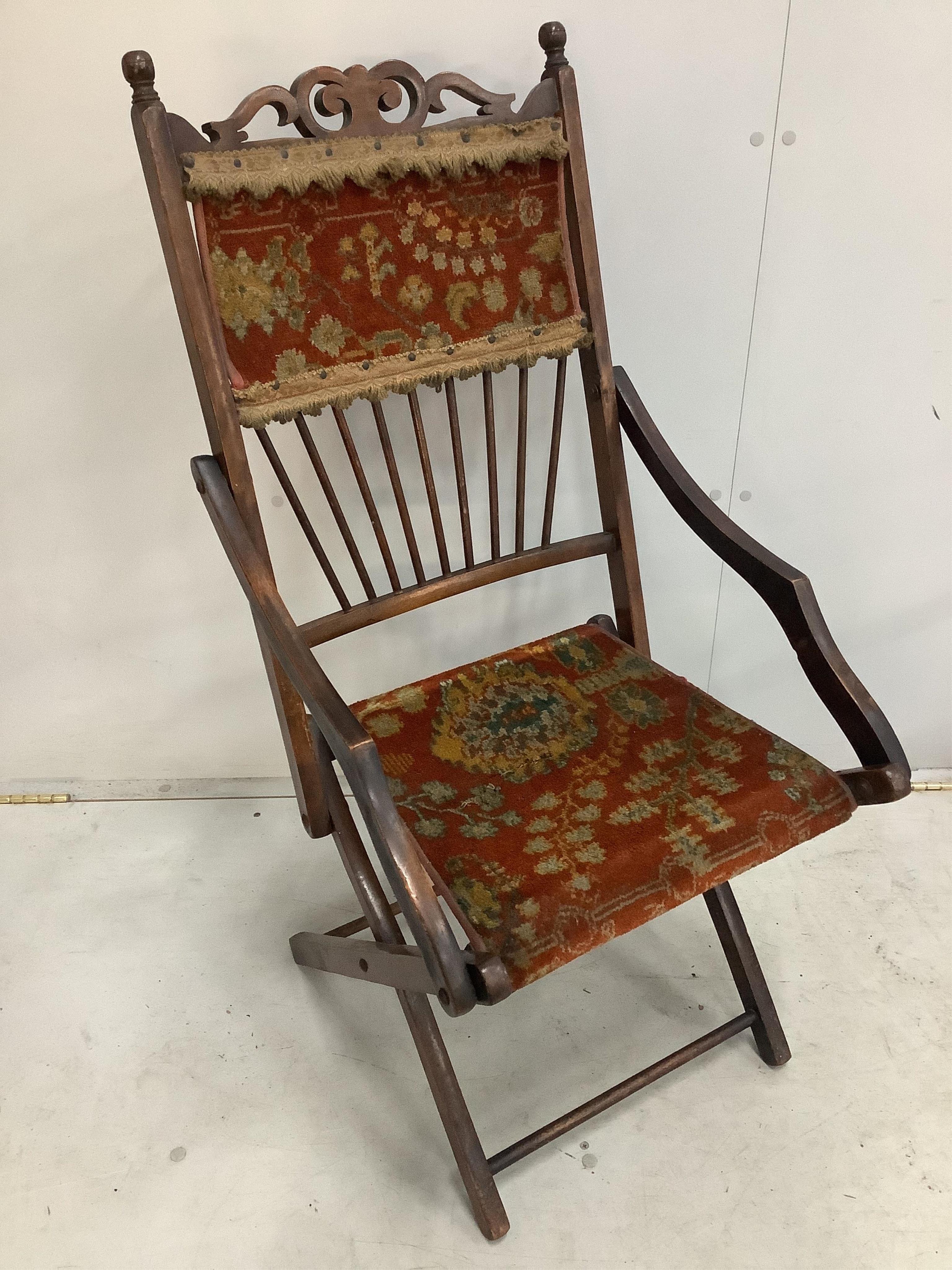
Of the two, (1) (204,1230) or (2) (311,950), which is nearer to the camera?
(1) (204,1230)

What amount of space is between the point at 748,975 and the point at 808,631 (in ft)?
1.74

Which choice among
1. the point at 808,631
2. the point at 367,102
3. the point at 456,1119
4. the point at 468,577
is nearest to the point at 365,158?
the point at 367,102

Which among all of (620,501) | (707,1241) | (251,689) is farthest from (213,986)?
(620,501)

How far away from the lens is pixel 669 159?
1330 mm

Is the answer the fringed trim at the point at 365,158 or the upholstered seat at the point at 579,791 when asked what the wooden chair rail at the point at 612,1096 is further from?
the fringed trim at the point at 365,158

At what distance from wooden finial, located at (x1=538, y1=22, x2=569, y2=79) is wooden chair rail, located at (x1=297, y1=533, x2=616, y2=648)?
1.85ft

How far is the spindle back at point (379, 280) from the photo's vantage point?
1021 mm

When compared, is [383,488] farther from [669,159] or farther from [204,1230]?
[204,1230]

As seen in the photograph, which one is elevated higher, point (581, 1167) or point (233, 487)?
point (233, 487)

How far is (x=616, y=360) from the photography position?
4.81 ft

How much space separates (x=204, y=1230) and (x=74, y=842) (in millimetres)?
800

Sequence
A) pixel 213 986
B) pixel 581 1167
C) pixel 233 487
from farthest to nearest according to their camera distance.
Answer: pixel 213 986 → pixel 581 1167 → pixel 233 487

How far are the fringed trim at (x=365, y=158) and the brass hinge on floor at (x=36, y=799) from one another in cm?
126

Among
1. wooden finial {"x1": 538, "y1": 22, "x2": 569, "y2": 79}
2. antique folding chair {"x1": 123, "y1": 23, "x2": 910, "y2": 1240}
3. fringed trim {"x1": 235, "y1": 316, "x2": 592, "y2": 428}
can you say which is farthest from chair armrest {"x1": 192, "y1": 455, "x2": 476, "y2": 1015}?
wooden finial {"x1": 538, "y1": 22, "x2": 569, "y2": 79}
